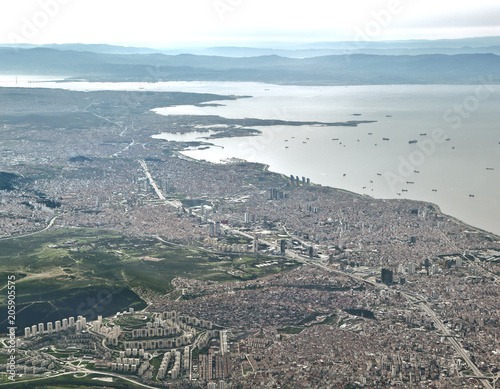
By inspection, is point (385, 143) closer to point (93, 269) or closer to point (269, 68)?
point (93, 269)

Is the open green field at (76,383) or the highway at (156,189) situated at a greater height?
the open green field at (76,383)

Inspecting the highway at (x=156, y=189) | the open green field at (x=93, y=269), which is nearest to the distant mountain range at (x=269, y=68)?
the highway at (x=156, y=189)

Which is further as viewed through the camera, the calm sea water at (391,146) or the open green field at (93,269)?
the calm sea water at (391,146)

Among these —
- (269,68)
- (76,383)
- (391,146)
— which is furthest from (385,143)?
(269,68)

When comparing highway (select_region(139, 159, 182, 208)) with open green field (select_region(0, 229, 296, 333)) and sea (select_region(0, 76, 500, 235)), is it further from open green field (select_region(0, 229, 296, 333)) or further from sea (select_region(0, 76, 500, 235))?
open green field (select_region(0, 229, 296, 333))

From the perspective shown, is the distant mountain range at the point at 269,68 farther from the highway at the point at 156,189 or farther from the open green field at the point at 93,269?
the open green field at the point at 93,269

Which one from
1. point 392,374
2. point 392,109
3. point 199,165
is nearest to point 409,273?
point 392,374

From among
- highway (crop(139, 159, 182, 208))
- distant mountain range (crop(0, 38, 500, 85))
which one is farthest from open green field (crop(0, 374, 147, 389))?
distant mountain range (crop(0, 38, 500, 85))
